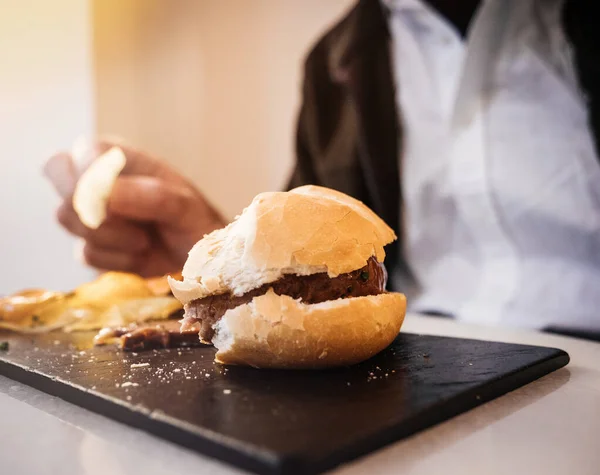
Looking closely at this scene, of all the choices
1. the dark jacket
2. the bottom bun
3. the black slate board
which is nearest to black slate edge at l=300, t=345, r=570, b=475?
the black slate board

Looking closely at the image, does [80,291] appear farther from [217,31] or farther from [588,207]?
[217,31]

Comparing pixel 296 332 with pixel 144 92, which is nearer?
pixel 296 332

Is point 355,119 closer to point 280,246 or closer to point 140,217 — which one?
point 140,217

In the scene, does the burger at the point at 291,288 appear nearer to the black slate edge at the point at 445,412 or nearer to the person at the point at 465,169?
the black slate edge at the point at 445,412

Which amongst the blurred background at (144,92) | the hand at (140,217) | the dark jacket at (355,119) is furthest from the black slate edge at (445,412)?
the blurred background at (144,92)

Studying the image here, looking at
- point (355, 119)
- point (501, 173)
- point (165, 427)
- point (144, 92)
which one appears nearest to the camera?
point (165, 427)

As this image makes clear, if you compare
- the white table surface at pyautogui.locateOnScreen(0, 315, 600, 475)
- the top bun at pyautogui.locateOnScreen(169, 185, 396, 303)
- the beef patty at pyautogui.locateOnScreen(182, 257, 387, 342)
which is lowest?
the white table surface at pyautogui.locateOnScreen(0, 315, 600, 475)

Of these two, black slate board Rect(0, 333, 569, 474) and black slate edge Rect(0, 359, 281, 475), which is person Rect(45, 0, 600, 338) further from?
black slate edge Rect(0, 359, 281, 475)

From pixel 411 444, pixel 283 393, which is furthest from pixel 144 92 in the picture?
pixel 411 444
